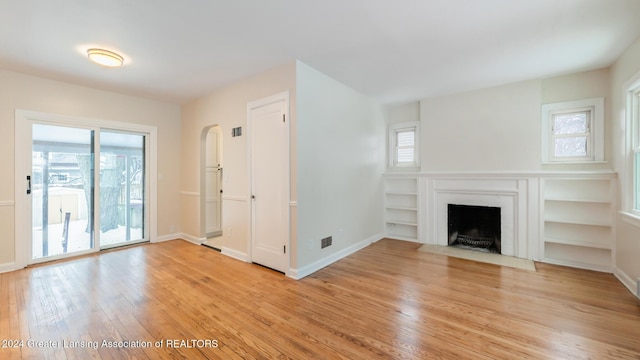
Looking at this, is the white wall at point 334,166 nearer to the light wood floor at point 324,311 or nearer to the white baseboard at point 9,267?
Answer: the light wood floor at point 324,311

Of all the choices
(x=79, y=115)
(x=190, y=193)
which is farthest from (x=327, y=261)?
(x=79, y=115)

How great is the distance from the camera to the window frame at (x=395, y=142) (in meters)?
5.11

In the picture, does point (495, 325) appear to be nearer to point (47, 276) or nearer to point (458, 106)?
point (458, 106)

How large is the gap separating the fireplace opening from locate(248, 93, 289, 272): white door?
3092 mm

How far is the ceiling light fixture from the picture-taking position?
9.42ft

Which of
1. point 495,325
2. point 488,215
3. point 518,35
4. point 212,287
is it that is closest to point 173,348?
point 212,287

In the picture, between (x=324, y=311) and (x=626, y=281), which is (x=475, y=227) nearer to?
(x=626, y=281)

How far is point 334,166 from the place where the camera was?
3836 mm

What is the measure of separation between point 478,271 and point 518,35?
110 inches

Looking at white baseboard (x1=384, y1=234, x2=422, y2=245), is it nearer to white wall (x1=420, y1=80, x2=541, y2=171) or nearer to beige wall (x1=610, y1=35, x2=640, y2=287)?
white wall (x1=420, y1=80, x2=541, y2=171)

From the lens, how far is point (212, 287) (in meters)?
2.94

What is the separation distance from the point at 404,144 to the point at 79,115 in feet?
18.8

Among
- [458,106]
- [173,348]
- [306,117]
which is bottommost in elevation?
[173,348]

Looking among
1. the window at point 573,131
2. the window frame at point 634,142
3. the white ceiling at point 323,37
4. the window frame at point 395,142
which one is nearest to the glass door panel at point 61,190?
the white ceiling at point 323,37
